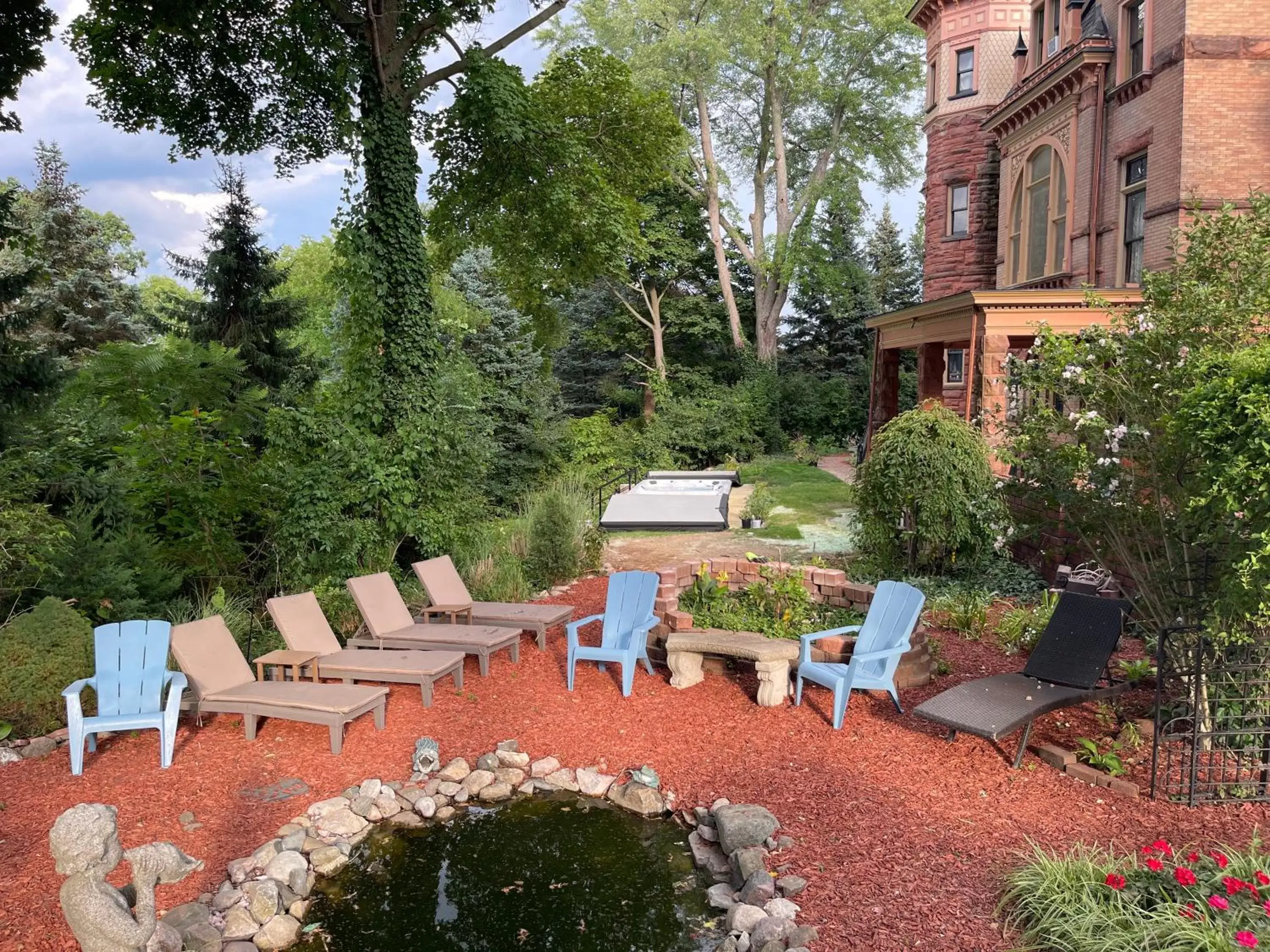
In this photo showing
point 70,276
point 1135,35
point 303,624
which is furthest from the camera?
point 70,276

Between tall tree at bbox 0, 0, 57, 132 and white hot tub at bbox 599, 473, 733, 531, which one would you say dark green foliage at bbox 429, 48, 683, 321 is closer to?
white hot tub at bbox 599, 473, 733, 531

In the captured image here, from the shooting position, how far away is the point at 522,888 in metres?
4.93

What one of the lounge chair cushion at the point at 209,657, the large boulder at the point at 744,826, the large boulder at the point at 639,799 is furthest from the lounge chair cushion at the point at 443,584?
the large boulder at the point at 744,826

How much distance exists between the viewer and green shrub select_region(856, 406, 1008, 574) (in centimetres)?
984

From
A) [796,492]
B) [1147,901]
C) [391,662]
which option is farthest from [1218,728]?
[796,492]

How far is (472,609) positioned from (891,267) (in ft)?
111

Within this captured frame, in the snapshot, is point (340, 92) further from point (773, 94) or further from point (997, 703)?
point (773, 94)

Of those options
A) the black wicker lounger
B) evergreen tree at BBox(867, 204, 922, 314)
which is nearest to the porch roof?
the black wicker lounger

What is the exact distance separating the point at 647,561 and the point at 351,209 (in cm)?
641

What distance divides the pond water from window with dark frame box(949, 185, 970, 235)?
805 inches

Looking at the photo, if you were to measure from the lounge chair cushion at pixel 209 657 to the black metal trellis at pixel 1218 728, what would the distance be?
6.37 meters

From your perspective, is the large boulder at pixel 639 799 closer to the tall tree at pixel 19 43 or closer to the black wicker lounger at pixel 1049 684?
the black wicker lounger at pixel 1049 684

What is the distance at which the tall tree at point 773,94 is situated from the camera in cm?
2781

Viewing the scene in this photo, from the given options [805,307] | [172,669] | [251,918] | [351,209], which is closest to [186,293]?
[805,307]
